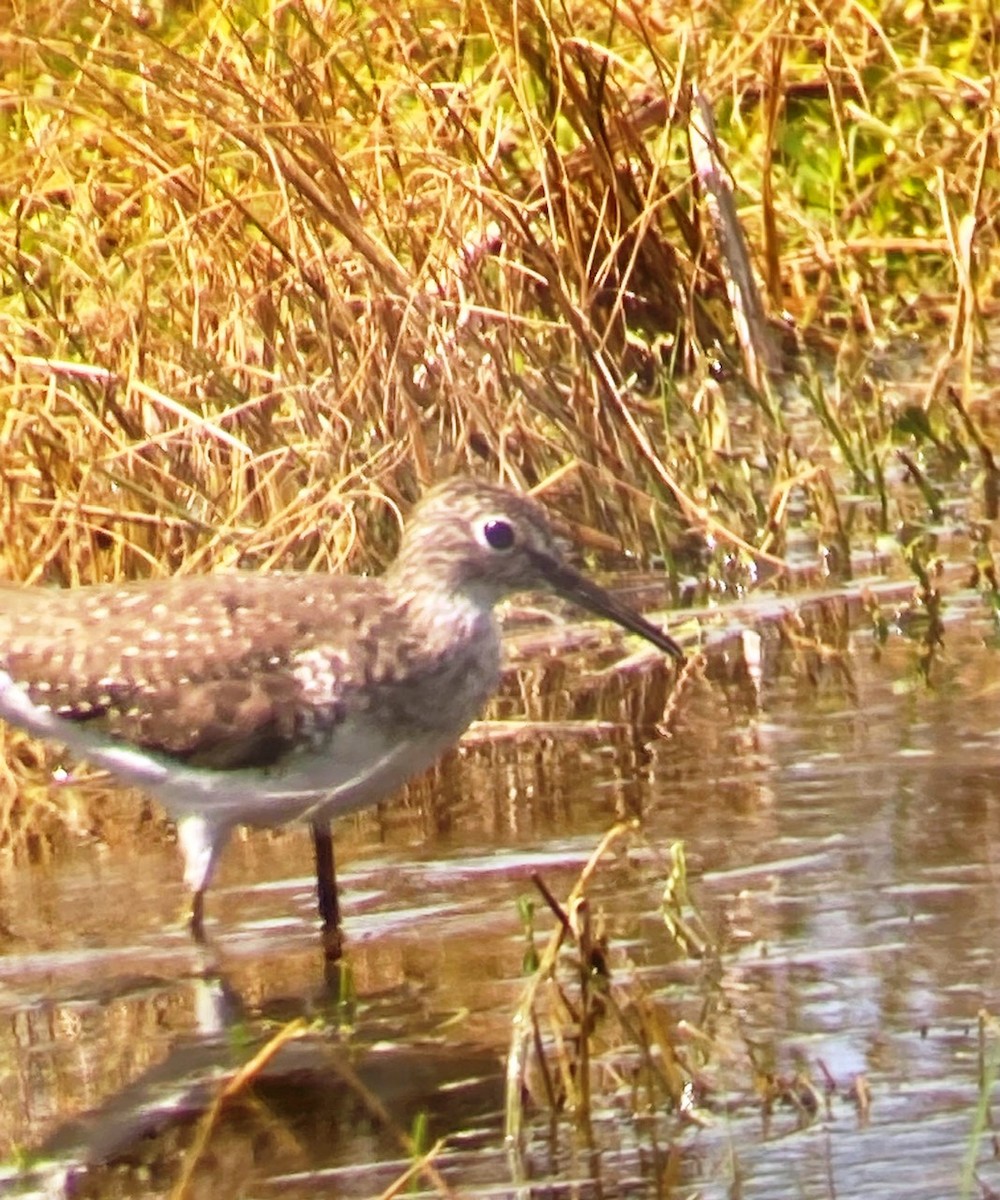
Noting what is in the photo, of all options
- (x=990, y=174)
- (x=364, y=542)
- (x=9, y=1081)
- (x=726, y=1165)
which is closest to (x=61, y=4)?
(x=364, y=542)

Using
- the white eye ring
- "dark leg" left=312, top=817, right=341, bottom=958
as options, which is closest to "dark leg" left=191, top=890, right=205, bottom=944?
"dark leg" left=312, top=817, right=341, bottom=958

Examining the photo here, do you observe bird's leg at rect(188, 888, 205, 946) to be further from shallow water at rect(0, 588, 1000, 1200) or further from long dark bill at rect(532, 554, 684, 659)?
long dark bill at rect(532, 554, 684, 659)

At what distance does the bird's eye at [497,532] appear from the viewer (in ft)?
20.6

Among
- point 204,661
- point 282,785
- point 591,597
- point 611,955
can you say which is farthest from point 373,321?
point 611,955

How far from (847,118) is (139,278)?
Answer: 3.66 meters

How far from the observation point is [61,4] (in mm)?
8477

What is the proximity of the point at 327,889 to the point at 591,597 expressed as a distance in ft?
3.46

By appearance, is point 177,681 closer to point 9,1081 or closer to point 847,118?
point 9,1081

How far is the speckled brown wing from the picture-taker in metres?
5.96

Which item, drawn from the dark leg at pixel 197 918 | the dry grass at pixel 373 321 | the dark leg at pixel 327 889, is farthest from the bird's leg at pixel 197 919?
the dry grass at pixel 373 321

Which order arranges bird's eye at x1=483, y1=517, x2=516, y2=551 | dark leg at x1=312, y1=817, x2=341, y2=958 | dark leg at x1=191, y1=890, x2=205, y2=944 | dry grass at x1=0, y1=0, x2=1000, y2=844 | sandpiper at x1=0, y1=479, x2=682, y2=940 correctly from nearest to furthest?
dark leg at x1=312, y1=817, x2=341, y2=958, dark leg at x1=191, y1=890, x2=205, y2=944, sandpiper at x1=0, y1=479, x2=682, y2=940, bird's eye at x1=483, y1=517, x2=516, y2=551, dry grass at x1=0, y1=0, x2=1000, y2=844

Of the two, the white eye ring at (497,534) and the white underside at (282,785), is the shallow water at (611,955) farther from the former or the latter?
the white eye ring at (497,534)

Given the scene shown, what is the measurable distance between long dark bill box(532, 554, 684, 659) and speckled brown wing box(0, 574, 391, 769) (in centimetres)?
39

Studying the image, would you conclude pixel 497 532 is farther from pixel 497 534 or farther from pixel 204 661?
pixel 204 661
